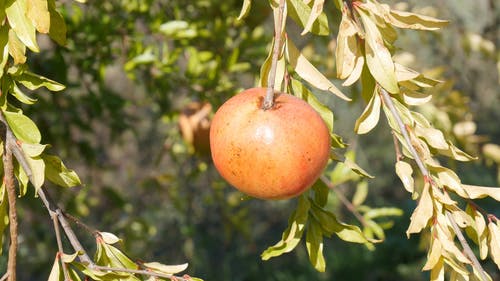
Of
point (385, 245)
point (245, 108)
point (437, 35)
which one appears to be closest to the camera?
point (245, 108)

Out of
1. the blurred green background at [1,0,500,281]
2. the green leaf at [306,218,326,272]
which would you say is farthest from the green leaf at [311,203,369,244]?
the blurred green background at [1,0,500,281]

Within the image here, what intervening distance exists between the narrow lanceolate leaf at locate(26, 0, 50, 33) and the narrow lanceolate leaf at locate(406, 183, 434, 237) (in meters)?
0.51

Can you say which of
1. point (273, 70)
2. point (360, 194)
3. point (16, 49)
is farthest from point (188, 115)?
point (273, 70)

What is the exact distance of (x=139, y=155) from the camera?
439cm

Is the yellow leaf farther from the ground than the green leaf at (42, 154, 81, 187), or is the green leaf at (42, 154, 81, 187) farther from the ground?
the yellow leaf

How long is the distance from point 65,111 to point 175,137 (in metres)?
0.40

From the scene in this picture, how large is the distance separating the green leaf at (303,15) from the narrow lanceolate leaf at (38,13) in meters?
0.30

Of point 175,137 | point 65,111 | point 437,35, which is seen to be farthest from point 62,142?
point 437,35

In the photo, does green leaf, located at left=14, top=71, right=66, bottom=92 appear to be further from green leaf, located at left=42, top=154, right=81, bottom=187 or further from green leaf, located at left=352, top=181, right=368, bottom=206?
green leaf, located at left=352, top=181, right=368, bottom=206

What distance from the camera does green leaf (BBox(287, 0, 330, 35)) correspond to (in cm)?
93

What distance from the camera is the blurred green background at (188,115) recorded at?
1783mm

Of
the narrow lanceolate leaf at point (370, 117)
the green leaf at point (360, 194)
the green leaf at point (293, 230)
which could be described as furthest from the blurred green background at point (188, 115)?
the green leaf at point (360, 194)

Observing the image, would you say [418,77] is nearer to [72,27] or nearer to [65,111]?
[72,27]

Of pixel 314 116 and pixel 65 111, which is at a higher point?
pixel 314 116
